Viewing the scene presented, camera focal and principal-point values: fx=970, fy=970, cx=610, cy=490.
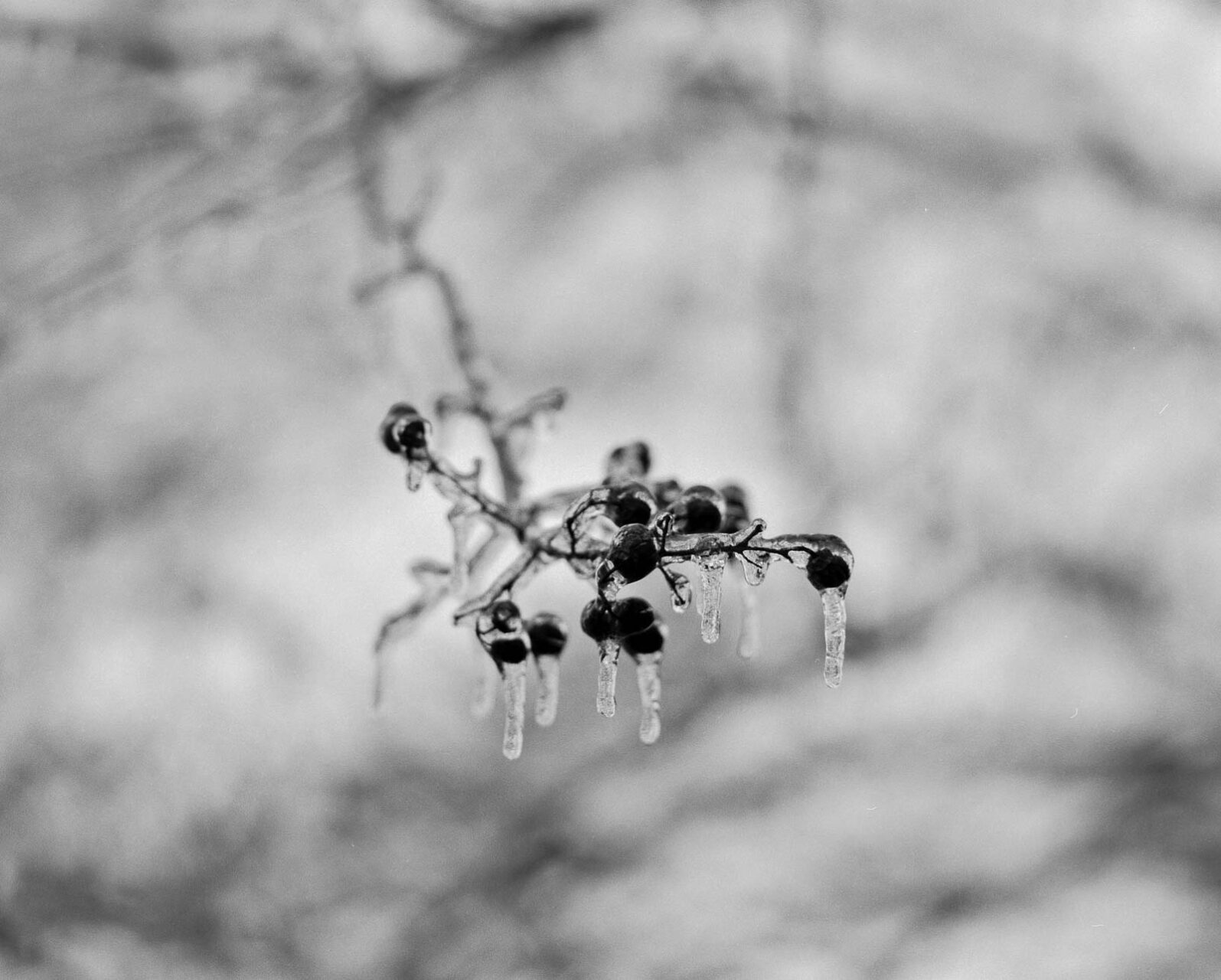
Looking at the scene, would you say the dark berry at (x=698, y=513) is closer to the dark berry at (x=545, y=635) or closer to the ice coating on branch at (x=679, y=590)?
the ice coating on branch at (x=679, y=590)

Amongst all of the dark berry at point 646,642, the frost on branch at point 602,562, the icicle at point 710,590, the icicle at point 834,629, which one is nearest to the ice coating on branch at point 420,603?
the frost on branch at point 602,562

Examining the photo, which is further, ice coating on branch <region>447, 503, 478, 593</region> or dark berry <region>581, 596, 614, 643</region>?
ice coating on branch <region>447, 503, 478, 593</region>

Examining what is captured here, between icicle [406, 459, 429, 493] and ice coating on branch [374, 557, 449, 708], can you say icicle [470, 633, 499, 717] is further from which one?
icicle [406, 459, 429, 493]

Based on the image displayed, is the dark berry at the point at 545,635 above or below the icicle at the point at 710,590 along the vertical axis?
above

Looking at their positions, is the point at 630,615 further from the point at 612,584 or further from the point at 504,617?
the point at 504,617

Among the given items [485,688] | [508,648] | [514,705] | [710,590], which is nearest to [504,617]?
[508,648]

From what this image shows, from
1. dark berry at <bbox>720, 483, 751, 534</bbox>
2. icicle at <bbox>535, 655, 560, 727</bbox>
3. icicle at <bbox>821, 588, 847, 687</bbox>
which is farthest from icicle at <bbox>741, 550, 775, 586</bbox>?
icicle at <bbox>535, 655, 560, 727</bbox>

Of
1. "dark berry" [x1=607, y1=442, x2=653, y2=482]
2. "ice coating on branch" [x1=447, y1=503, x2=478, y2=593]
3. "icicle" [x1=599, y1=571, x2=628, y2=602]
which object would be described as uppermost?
"dark berry" [x1=607, y1=442, x2=653, y2=482]

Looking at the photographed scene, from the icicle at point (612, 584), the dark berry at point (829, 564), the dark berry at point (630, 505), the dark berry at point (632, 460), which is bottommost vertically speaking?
the dark berry at point (829, 564)
